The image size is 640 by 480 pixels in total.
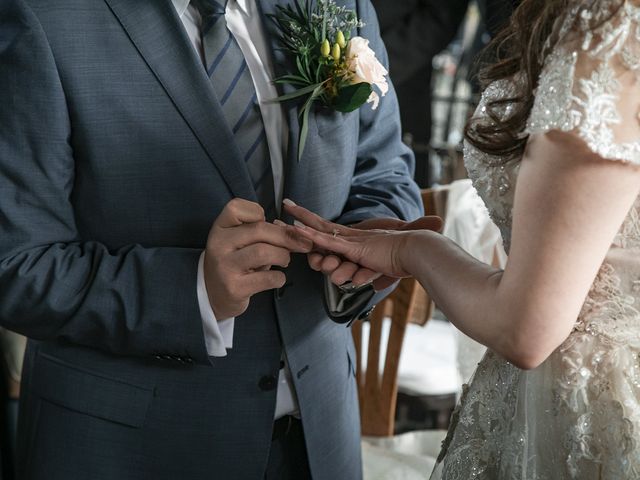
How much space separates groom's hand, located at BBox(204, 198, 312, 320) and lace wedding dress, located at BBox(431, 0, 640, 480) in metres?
0.35

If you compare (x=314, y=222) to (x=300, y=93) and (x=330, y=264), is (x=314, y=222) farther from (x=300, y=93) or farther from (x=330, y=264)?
(x=300, y=93)

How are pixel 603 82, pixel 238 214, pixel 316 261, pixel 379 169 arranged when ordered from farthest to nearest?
1. pixel 379 169
2. pixel 316 261
3. pixel 238 214
4. pixel 603 82

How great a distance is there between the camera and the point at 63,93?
138 cm

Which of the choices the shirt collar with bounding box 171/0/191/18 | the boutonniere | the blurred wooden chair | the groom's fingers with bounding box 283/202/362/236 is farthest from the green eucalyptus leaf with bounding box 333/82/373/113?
the blurred wooden chair

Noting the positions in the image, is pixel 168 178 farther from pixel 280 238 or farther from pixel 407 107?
pixel 407 107

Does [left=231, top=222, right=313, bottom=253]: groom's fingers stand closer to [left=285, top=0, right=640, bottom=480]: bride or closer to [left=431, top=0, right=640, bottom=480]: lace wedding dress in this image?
[left=285, top=0, right=640, bottom=480]: bride

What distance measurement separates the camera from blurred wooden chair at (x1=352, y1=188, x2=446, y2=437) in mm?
2342

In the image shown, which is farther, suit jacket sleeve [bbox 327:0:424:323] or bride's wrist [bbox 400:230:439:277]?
suit jacket sleeve [bbox 327:0:424:323]

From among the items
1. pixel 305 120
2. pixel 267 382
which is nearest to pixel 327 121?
pixel 305 120

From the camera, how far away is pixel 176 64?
1.43 m

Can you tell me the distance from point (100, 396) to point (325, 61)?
77 cm

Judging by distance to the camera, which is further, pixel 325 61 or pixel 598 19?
pixel 325 61

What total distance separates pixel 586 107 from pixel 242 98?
72 centimetres

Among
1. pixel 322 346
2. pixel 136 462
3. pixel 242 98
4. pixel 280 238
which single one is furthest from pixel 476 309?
pixel 136 462
